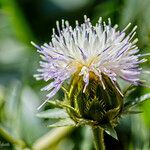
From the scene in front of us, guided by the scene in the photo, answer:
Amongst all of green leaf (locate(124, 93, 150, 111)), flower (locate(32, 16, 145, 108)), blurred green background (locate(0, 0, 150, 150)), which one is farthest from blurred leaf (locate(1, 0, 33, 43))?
green leaf (locate(124, 93, 150, 111))

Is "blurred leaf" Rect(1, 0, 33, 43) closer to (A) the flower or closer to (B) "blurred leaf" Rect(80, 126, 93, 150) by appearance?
(B) "blurred leaf" Rect(80, 126, 93, 150)

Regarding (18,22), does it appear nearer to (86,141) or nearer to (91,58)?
(86,141)

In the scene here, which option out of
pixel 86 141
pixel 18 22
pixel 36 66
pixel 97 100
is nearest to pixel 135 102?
pixel 97 100

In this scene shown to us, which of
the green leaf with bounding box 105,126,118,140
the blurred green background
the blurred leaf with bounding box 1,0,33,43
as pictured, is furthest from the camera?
the blurred leaf with bounding box 1,0,33,43

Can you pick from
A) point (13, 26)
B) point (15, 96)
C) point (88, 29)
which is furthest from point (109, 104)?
point (13, 26)

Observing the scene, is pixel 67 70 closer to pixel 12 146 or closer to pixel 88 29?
pixel 88 29

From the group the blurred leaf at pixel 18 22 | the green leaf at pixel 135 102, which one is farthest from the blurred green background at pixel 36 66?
the green leaf at pixel 135 102

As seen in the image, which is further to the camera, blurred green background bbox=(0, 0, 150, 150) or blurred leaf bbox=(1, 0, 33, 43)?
blurred leaf bbox=(1, 0, 33, 43)
